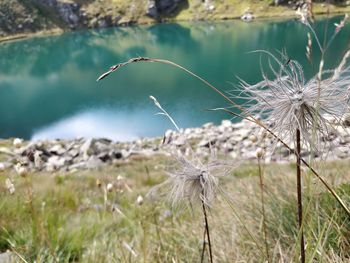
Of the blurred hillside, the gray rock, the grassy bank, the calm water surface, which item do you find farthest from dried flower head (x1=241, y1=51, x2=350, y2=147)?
the gray rock

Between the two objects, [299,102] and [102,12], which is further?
[102,12]

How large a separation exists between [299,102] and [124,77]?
6292 cm

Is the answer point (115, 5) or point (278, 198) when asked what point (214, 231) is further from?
point (115, 5)

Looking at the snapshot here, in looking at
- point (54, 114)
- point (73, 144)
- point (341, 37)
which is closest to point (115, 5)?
point (341, 37)

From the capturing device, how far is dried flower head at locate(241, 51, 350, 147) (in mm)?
1346

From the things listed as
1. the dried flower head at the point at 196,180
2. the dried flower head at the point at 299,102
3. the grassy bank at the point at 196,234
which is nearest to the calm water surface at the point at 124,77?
the grassy bank at the point at 196,234

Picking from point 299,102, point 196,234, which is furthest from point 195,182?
point 196,234

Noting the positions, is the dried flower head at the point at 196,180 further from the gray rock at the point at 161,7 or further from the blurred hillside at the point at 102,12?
the gray rock at the point at 161,7

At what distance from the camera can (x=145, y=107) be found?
44625 mm

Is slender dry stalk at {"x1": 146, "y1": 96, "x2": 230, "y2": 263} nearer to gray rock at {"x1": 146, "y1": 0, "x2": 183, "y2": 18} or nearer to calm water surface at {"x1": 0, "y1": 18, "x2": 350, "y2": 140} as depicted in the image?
calm water surface at {"x1": 0, "y1": 18, "x2": 350, "y2": 140}

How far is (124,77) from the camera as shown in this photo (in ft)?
208

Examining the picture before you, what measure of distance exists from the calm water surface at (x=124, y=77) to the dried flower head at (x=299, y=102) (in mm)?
13245

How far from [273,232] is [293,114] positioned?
175 cm

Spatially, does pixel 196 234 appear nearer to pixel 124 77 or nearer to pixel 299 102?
pixel 299 102
